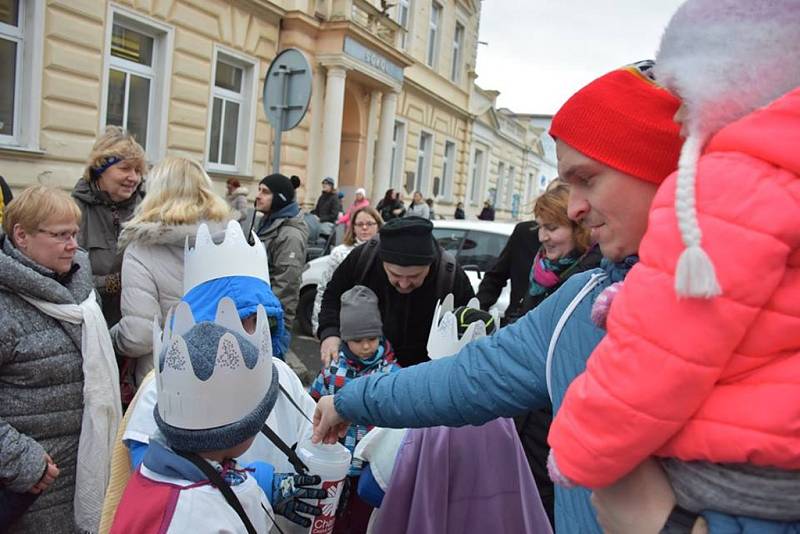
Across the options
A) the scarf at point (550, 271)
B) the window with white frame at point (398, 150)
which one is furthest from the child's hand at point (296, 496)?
the window with white frame at point (398, 150)

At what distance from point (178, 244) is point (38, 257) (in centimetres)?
58

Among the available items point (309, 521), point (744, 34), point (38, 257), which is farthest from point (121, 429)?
point (744, 34)

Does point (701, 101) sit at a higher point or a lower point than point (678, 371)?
higher

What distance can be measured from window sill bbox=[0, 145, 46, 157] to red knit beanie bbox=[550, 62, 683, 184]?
27.7 ft

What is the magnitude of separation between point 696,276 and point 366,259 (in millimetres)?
2467

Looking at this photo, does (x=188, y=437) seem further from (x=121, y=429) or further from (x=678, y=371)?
(x=678, y=371)

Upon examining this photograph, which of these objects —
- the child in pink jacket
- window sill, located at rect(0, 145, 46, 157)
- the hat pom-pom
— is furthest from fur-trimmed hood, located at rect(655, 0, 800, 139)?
window sill, located at rect(0, 145, 46, 157)

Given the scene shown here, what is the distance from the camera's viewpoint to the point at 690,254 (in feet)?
2.70

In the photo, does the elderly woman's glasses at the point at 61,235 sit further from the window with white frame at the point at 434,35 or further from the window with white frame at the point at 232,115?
the window with white frame at the point at 434,35

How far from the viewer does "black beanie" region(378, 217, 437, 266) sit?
9.61ft

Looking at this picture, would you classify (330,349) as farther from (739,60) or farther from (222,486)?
(739,60)

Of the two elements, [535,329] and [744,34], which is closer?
[744,34]

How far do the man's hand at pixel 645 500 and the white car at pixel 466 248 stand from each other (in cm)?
551

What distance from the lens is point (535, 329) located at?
4.91 ft
